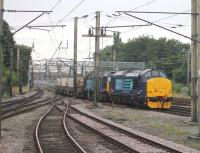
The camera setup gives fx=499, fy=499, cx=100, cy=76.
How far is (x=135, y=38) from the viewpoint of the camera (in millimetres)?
143875

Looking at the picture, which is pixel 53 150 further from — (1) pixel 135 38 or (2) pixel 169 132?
(1) pixel 135 38

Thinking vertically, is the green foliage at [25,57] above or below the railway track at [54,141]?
above

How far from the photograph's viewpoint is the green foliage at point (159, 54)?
10464 centimetres

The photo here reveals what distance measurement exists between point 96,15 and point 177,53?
79.0 metres

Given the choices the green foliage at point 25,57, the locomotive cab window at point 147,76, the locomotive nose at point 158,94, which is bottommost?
the locomotive nose at point 158,94

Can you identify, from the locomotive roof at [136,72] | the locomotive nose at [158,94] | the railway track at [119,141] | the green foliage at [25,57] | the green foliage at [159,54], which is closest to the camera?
the railway track at [119,141]

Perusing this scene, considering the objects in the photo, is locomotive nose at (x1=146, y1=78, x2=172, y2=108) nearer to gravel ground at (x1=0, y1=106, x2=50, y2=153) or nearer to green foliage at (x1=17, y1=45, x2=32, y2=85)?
gravel ground at (x1=0, y1=106, x2=50, y2=153)

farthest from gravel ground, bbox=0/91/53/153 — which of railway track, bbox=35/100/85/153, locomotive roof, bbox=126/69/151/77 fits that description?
locomotive roof, bbox=126/69/151/77

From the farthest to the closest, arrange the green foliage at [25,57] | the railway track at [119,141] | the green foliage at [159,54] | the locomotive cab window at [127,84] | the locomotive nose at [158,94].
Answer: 1. the green foliage at [25,57]
2. the green foliage at [159,54]
3. the locomotive cab window at [127,84]
4. the locomotive nose at [158,94]
5. the railway track at [119,141]

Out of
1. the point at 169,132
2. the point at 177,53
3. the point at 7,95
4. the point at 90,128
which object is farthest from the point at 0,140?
the point at 177,53

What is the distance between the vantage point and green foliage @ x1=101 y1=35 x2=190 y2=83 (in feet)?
343

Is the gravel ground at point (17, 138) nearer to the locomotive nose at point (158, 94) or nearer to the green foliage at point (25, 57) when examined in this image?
the locomotive nose at point (158, 94)

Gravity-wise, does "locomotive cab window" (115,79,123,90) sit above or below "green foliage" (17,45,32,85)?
below

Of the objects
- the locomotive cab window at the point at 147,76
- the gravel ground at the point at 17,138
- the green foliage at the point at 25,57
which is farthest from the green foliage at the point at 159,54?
the gravel ground at the point at 17,138
